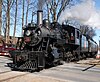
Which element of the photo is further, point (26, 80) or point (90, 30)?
point (90, 30)

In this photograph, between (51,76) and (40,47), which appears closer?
(51,76)

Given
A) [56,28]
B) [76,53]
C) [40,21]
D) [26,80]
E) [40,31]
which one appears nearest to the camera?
[26,80]

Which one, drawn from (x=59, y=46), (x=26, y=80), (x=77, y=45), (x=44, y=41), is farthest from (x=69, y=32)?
(x=26, y=80)

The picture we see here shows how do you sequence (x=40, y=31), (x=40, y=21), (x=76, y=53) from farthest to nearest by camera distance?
1. (x=76, y=53)
2. (x=40, y=21)
3. (x=40, y=31)

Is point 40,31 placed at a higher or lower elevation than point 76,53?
higher

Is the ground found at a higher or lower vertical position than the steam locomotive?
lower

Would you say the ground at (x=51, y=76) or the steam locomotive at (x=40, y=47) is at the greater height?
the steam locomotive at (x=40, y=47)

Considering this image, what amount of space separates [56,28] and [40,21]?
182 centimetres

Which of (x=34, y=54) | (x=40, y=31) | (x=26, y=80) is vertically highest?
(x=40, y=31)

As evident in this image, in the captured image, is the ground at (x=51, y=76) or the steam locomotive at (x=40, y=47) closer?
the ground at (x=51, y=76)

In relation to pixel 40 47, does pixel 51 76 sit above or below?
below

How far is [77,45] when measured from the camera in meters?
21.9

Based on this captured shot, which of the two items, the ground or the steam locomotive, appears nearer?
the ground

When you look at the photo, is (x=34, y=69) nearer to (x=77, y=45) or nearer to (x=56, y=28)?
(x=56, y=28)
